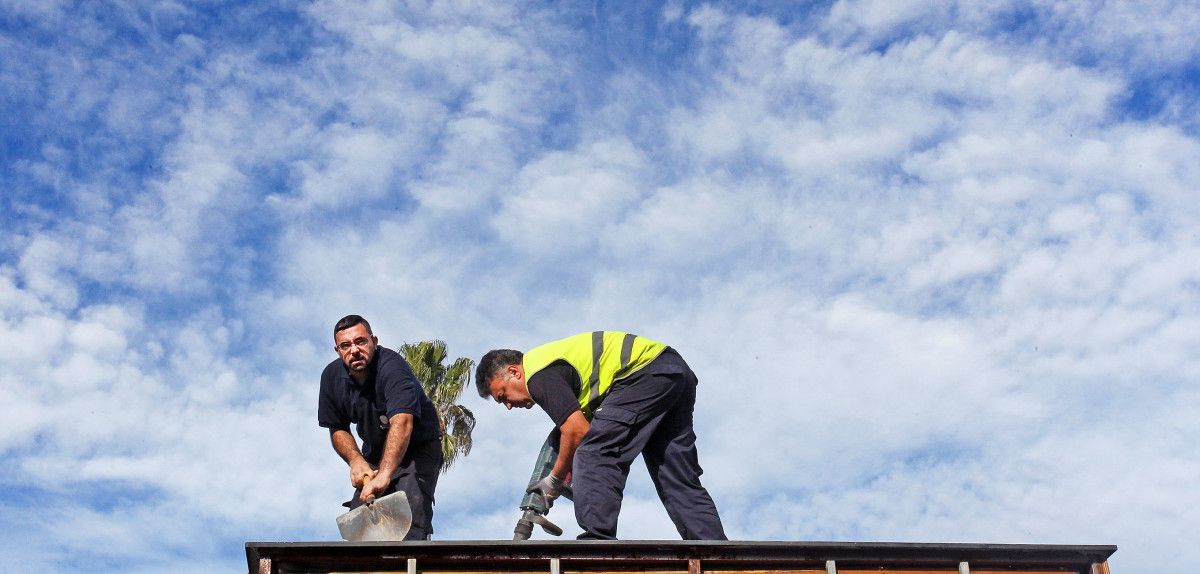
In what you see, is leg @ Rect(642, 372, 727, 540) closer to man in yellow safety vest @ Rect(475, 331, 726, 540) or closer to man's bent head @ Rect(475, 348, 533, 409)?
man in yellow safety vest @ Rect(475, 331, 726, 540)

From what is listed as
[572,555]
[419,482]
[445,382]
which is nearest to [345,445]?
[419,482]

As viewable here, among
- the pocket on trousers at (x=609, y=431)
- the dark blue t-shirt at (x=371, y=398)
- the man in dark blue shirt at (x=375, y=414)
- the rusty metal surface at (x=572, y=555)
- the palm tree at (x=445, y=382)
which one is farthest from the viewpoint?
the palm tree at (x=445, y=382)

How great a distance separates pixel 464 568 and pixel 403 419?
7.01 feet

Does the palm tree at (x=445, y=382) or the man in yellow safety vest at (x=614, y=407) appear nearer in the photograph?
the man in yellow safety vest at (x=614, y=407)

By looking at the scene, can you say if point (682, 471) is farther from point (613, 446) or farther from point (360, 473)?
point (360, 473)

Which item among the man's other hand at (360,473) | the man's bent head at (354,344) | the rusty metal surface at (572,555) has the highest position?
the man's bent head at (354,344)

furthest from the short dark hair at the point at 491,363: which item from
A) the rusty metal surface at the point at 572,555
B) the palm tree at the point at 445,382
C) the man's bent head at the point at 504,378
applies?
the palm tree at the point at 445,382

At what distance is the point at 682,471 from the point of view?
225 inches

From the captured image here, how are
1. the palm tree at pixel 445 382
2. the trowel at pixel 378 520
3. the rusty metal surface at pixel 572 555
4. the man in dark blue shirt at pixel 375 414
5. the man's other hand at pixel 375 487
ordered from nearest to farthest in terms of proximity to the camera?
the rusty metal surface at pixel 572 555
the trowel at pixel 378 520
the man's other hand at pixel 375 487
the man in dark blue shirt at pixel 375 414
the palm tree at pixel 445 382

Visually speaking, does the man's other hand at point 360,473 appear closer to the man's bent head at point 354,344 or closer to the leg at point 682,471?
the man's bent head at point 354,344

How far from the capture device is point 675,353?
19.2 feet

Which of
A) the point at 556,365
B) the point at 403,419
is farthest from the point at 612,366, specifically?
the point at 403,419

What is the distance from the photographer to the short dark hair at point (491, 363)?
564cm

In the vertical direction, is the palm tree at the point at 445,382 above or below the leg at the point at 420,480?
above
